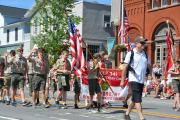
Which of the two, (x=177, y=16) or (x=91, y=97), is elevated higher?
(x=177, y=16)

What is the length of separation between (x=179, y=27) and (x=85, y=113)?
1899 cm

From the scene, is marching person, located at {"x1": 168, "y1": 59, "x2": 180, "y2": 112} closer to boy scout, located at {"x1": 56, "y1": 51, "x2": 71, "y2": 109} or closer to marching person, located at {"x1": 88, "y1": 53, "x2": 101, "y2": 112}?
marching person, located at {"x1": 88, "y1": 53, "x2": 101, "y2": 112}

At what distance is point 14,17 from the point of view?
62219mm

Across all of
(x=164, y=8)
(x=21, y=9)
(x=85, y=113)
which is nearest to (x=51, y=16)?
(x=164, y=8)

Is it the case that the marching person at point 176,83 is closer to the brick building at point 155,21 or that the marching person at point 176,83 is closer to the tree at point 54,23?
the brick building at point 155,21

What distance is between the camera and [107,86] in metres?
15.5

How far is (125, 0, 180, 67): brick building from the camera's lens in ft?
104

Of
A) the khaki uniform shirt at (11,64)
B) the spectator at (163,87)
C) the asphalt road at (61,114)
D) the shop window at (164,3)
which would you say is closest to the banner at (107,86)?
the asphalt road at (61,114)

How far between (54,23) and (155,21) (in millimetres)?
6917

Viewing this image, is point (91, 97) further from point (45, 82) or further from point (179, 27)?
point (179, 27)

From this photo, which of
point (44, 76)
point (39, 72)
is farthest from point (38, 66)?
point (44, 76)

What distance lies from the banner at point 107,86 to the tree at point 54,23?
16.6 metres

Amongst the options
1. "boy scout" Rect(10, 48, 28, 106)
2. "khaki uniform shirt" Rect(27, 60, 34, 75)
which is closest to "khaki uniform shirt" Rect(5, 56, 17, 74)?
"boy scout" Rect(10, 48, 28, 106)

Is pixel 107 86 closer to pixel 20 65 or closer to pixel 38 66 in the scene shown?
pixel 38 66
